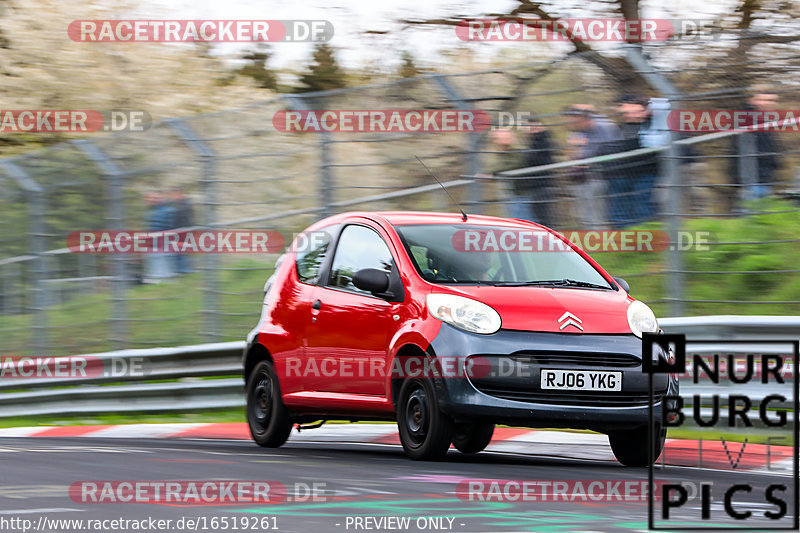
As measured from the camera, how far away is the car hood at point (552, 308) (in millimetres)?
7996

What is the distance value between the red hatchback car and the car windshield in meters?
0.01

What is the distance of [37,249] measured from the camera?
15383mm

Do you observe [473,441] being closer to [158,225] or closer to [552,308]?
[552,308]

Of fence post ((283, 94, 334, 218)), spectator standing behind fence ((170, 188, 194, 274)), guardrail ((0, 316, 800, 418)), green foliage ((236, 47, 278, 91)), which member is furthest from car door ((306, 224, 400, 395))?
green foliage ((236, 47, 278, 91))

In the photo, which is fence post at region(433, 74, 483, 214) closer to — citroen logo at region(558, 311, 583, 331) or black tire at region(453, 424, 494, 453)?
black tire at region(453, 424, 494, 453)

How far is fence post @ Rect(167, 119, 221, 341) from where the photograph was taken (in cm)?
1294

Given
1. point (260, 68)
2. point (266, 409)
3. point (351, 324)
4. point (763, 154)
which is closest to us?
point (351, 324)

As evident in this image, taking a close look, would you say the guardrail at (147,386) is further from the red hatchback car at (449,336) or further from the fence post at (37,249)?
the red hatchback car at (449,336)

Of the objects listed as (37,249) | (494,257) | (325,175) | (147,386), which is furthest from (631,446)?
(37,249)

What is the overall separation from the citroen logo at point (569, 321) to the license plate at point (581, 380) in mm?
263

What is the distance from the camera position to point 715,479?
746 cm

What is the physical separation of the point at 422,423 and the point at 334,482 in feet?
4.01

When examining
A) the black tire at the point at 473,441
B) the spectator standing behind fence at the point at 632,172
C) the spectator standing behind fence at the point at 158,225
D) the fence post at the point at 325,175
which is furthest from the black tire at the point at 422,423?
the spectator standing behind fence at the point at 158,225

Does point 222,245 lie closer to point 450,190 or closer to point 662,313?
point 450,190
